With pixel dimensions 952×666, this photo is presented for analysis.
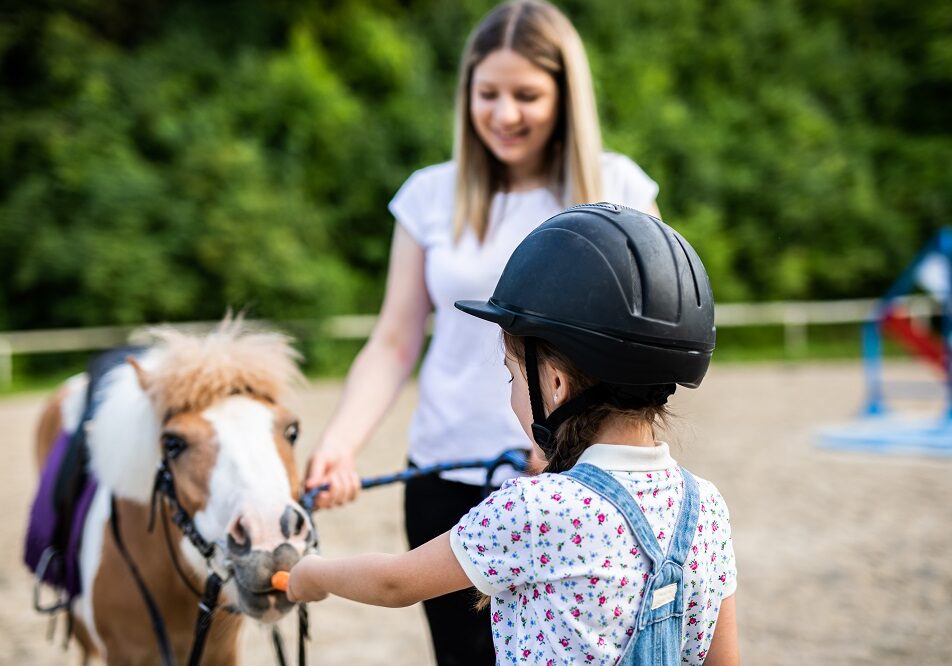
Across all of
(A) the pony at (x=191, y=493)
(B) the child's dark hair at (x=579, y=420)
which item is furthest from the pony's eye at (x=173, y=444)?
(B) the child's dark hair at (x=579, y=420)

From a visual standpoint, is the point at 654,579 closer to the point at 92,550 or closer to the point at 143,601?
the point at 143,601

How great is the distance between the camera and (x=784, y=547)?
5.36 metres

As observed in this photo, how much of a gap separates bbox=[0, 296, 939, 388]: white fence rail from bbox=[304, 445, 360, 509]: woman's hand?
10.9 m

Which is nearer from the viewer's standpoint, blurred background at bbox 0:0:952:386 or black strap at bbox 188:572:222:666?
black strap at bbox 188:572:222:666

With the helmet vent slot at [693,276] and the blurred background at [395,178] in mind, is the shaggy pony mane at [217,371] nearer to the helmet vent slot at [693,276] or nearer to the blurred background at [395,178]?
the helmet vent slot at [693,276]

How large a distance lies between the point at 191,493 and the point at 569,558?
102cm

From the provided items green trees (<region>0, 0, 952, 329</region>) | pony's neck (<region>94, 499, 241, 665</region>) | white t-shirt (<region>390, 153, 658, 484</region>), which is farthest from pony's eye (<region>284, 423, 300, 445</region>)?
green trees (<region>0, 0, 952, 329</region>)

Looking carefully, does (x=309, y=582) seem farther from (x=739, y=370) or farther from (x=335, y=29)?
(x=335, y=29)

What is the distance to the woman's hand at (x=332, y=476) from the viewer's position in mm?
1898

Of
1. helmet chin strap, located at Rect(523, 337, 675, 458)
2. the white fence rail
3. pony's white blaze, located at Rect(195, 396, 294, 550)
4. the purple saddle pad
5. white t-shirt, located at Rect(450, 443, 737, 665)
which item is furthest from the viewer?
the white fence rail

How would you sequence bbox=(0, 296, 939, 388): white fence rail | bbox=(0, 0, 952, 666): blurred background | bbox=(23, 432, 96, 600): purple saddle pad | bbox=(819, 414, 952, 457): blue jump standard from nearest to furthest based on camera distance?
bbox=(23, 432, 96, 600): purple saddle pad, bbox=(819, 414, 952, 457): blue jump standard, bbox=(0, 0, 952, 666): blurred background, bbox=(0, 296, 939, 388): white fence rail

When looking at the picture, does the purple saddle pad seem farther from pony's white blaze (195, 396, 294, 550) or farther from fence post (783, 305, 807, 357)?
fence post (783, 305, 807, 357)

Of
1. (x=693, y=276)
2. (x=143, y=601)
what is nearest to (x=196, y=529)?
(x=143, y=601)

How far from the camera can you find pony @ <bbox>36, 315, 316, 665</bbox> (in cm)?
174
